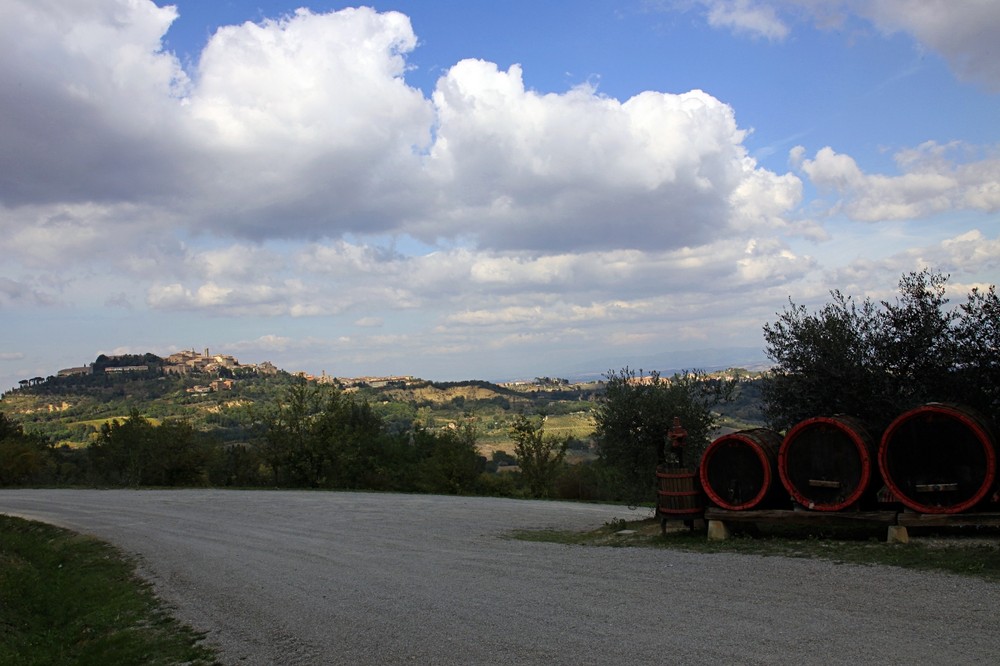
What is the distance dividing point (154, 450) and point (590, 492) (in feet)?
92.7

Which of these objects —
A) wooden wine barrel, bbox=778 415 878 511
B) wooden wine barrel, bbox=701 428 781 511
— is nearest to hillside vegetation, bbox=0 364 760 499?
wooden wine barrel, bbox=701 428 781 511

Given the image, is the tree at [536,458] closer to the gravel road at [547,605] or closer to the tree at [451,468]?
the tree at [451,468]

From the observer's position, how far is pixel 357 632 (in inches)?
318

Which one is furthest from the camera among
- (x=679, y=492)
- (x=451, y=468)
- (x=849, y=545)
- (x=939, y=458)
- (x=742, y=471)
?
(x=451, y=468)

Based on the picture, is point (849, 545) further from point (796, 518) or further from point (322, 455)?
point (322, 455)

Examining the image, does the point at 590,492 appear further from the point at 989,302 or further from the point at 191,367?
the point at 191,367

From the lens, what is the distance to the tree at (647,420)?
54.7ft

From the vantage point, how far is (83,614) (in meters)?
11.0

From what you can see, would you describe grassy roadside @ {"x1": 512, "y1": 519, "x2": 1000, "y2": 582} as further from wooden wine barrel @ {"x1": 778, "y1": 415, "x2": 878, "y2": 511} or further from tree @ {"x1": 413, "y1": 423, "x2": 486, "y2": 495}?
tree @ {"x1": 413, "y1": 423, "x2": 486, "y2": 495}

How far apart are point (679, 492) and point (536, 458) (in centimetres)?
2439

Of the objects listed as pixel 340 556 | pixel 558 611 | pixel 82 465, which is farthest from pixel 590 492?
pixel 82 465

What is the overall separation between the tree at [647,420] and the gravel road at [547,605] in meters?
3.54

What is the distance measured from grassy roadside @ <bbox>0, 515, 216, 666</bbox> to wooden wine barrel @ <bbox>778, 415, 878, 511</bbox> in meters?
9.68

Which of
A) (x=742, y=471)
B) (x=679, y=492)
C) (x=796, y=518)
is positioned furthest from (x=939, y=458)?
(x=679, y=492)
